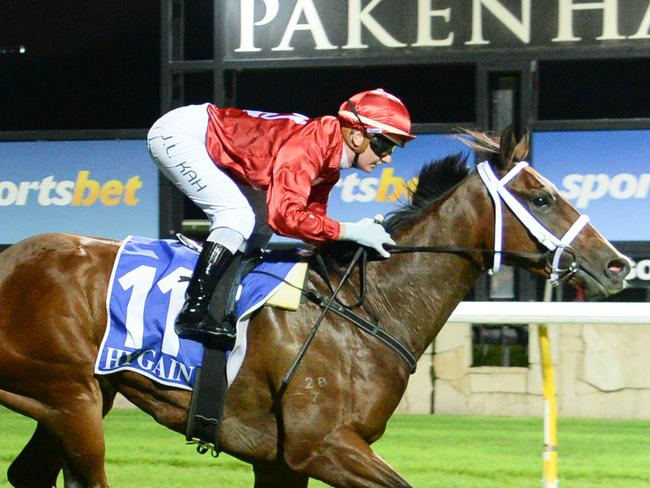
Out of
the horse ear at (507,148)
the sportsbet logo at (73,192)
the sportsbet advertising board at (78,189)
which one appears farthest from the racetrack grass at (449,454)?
the horse ear at (507,148)

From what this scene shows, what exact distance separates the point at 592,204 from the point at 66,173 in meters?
3.40

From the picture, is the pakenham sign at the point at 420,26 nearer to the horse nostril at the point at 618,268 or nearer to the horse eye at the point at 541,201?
the horse eye at the point at 541,201

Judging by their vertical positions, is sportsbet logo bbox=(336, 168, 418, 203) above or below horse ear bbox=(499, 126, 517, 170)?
below

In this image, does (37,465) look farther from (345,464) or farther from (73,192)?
(73,192)

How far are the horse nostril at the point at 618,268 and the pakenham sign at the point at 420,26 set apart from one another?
140 inches

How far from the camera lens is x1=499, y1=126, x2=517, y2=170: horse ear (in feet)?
13.5

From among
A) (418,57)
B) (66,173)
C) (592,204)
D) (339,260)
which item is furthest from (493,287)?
(339,260)

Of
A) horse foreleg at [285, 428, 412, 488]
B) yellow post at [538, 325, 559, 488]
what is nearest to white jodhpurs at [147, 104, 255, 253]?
horse foreleg at [285, 428, 412, 488]

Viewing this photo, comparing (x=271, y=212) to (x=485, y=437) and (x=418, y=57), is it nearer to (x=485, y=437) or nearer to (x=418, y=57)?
(x=485, y=437)

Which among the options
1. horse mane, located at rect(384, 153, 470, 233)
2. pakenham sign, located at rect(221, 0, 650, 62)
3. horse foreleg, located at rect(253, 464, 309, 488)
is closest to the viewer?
horse foreleg, located at rect(253, 464, 309, 488)

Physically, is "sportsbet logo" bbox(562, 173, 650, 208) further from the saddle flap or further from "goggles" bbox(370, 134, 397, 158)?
the saddle flap

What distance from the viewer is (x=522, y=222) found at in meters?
4.05

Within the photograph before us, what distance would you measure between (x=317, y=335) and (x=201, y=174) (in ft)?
2.19

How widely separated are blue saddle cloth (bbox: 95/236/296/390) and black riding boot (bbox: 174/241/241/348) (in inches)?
2.1
